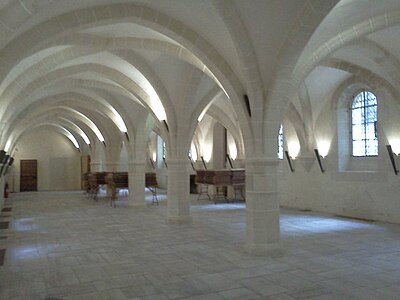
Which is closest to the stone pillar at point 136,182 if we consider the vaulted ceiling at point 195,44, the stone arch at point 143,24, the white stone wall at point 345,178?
the vaulted ceiling at point 195,44

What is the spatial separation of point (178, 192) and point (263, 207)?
12.1 ft

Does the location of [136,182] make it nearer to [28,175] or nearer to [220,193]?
[220,193]

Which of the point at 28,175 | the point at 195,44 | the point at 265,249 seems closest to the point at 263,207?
the point at 265,249

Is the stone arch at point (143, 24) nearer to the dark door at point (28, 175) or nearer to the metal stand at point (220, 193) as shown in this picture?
the metal stand at point (220, 193)

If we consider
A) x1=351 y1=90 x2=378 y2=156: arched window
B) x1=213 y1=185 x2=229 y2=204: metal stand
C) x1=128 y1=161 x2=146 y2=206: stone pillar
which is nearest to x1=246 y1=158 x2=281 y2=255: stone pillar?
x1=351 y1=90 x2=378 y2=156: arched window

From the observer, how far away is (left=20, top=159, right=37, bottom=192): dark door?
26195mm

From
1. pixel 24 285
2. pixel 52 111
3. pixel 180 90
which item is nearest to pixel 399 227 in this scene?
pixel 180 90

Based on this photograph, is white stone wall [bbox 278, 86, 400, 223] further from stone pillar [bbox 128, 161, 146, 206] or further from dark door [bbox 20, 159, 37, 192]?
dark door [bbox 20, 159, 37, 192]

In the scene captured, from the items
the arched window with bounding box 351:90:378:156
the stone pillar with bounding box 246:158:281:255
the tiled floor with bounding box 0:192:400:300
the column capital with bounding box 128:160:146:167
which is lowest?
the tiled floor with bounding box 0:192:400:300

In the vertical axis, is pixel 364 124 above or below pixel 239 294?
above

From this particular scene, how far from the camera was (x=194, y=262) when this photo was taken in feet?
19.9

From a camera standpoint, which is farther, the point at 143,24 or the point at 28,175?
the point at 28,175

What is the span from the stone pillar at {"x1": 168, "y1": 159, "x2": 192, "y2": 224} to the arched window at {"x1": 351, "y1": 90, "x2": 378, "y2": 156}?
516 centimetres

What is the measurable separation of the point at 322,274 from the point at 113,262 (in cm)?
307
